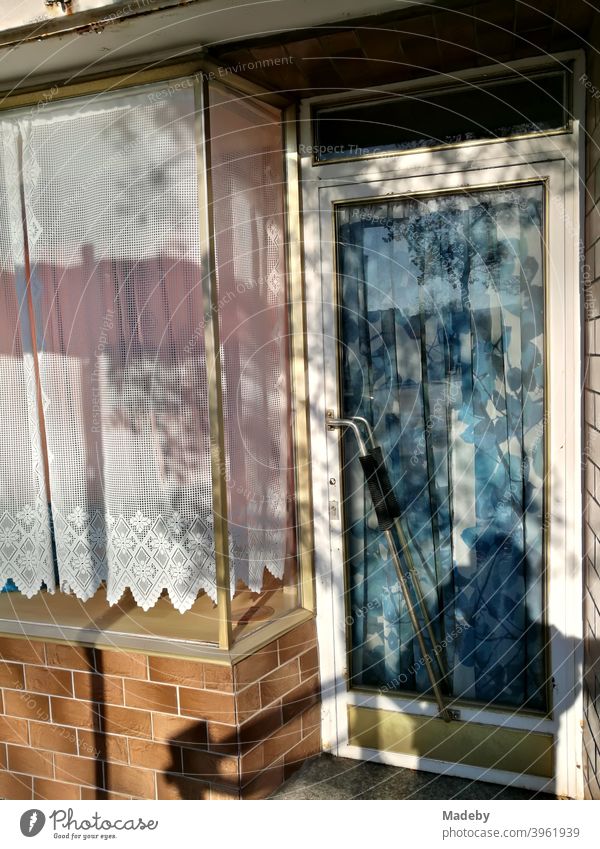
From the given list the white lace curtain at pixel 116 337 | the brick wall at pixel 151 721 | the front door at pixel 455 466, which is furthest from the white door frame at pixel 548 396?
the white lace curtain at pixel 116 337

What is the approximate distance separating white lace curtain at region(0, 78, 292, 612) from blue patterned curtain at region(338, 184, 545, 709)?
520mm

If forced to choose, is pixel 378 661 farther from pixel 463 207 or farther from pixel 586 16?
pixel 586 16

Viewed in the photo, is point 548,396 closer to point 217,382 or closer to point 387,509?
point 387,509

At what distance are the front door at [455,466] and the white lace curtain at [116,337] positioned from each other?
471mm

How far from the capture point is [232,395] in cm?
265

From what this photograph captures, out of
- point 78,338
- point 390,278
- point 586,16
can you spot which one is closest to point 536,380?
point 390,278

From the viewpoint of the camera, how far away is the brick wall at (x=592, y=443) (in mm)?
2312

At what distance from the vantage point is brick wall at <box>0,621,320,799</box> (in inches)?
100

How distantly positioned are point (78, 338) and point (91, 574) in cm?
79

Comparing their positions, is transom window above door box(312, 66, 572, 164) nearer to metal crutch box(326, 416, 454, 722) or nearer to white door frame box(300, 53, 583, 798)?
white door frame box(300, 53, 583, 798)

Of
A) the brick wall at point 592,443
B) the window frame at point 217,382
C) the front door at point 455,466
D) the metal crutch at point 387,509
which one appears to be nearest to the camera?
the brick wall at point 592,443

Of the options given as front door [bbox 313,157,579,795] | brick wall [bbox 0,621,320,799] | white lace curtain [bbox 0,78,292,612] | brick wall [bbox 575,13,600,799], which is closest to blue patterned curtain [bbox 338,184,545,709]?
front door [bbox 313,157,579,795]

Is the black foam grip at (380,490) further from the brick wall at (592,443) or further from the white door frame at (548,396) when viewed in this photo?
the brick wall at (592,443)

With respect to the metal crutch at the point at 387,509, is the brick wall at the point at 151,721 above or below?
below
